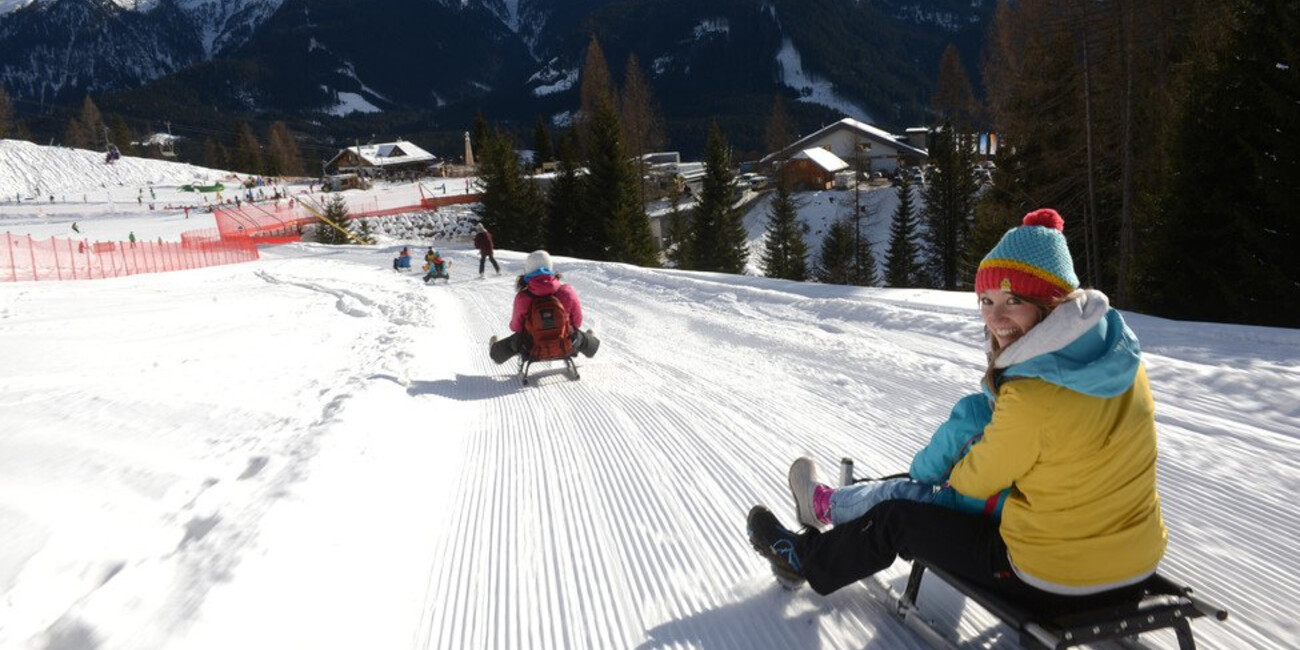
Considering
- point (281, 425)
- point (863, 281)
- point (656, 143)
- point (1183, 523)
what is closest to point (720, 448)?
point (1183, 523)

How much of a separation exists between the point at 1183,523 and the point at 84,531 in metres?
5.50

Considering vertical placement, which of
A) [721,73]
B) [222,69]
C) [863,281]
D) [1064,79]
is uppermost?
[222,69]

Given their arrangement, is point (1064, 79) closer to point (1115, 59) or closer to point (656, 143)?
point (1115, 59)

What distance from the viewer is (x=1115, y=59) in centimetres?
1479

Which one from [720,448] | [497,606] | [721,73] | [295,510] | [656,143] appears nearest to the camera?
[497,606]

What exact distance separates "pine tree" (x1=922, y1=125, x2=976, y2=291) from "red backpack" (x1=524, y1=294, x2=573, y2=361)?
28.8 meters

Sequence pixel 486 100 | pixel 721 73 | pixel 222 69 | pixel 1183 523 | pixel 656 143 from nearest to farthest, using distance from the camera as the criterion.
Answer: pixel 1183 523
pixel 656 143
pixel 721 73
pixel 486 100
pixel 222 69

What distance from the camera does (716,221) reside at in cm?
3209

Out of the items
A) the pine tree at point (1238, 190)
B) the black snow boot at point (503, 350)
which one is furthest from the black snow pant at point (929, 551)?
the pine tree at point (1238, 190)

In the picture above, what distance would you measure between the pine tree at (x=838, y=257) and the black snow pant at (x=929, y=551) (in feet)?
101

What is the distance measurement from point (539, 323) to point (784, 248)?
2892 cm

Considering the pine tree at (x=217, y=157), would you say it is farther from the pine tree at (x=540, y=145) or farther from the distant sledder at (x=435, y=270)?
the distant sledder at (x=435, y=270)

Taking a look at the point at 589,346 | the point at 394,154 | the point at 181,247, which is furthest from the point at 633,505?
the point at 394,154

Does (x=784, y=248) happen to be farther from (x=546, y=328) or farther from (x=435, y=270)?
(x=546, y=328)
